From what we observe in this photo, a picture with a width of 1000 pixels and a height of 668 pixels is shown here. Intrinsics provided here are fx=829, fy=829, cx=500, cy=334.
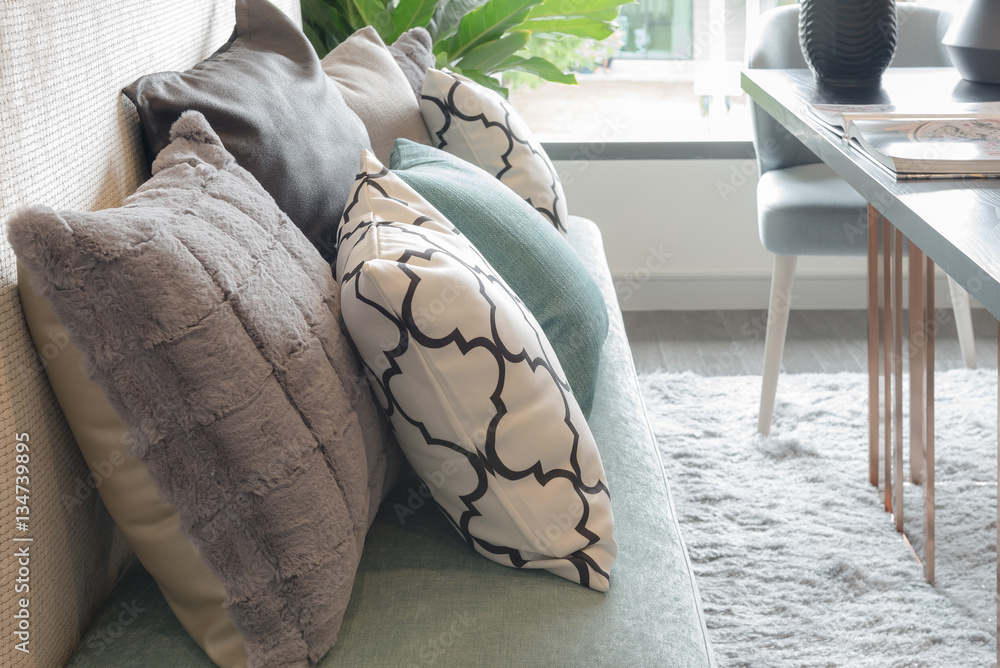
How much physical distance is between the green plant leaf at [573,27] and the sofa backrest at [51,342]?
1.46 meters

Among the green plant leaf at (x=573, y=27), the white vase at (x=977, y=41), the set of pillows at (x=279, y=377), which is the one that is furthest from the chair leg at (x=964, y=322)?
the set of pillows at (x=279, y=377)

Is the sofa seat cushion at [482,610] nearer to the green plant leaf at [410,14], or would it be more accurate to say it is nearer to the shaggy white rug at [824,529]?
the shaggy white rug at [824,529]

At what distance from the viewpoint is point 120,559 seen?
2.60ft

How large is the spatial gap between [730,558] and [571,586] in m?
0.84

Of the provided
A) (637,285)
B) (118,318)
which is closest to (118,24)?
(118,318)

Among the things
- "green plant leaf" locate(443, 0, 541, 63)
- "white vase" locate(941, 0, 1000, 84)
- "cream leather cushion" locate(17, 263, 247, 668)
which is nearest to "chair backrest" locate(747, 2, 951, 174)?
"white vase" locate(941, 0, 1000, 84)

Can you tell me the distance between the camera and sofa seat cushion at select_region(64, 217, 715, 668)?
0.68 meters

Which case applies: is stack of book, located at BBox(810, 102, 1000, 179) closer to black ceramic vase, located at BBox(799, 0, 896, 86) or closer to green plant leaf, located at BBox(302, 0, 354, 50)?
black ceramic vase, located at BBox(799, 0, 896, 86)

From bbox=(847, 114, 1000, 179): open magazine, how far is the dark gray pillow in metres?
0.70

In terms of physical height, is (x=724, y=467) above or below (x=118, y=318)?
below

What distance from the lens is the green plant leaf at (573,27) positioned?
215cm

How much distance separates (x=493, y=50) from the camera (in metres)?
2.17

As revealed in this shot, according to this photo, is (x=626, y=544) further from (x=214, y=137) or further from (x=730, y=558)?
(x=730, y=558)

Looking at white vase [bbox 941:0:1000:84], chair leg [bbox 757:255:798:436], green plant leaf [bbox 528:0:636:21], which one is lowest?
chair leg [bbox 757:255:798:436]
